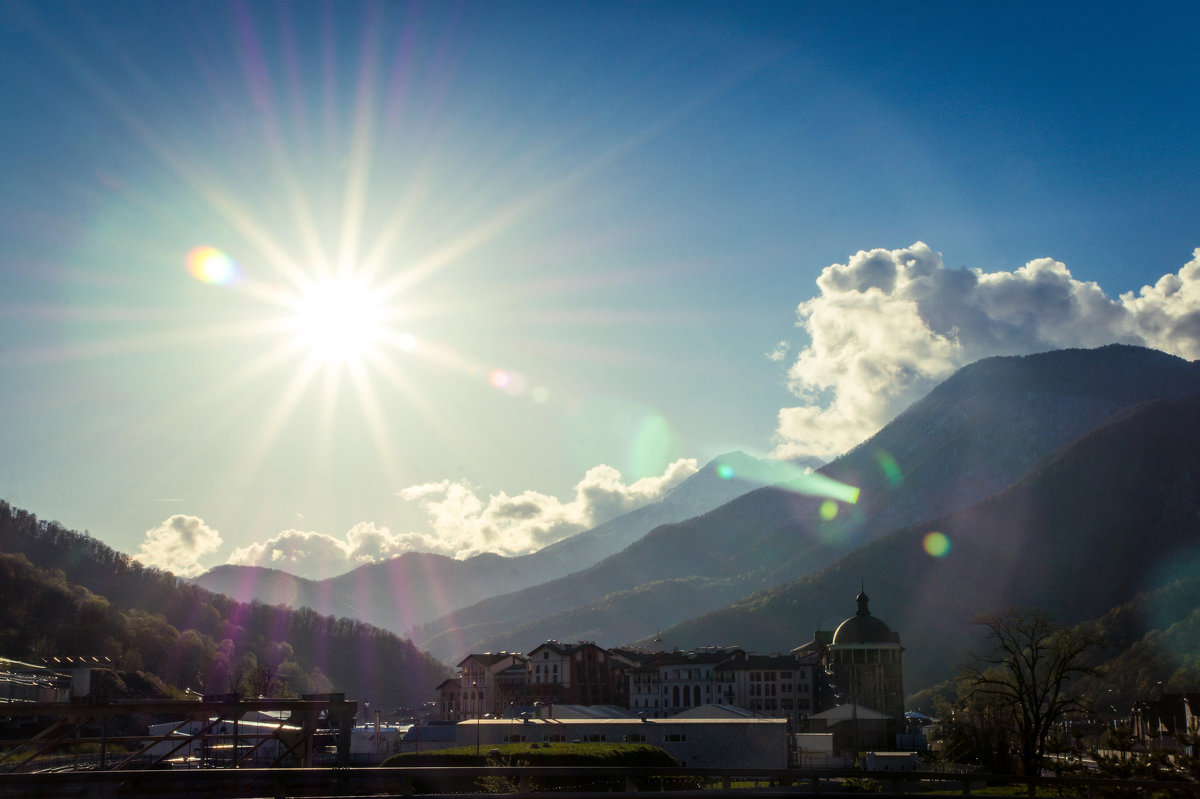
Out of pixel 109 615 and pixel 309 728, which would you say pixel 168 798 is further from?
pixel 109 615

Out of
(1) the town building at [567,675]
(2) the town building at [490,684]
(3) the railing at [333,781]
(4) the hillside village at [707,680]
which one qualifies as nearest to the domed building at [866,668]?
(4) the hillside village at [707,680]

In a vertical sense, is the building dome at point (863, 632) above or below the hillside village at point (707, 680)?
above

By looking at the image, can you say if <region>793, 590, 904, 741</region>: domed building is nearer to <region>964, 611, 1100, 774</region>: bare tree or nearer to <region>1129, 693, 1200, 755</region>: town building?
<region>1129, 693, 1200, 755</region>: town building

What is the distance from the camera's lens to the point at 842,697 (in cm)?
12306

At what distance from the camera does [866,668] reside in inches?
4847

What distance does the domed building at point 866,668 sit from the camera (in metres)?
122

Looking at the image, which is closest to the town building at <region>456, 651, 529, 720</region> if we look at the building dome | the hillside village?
the hillside village

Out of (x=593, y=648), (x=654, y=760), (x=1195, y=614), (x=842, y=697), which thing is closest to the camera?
(x=654, y=760)

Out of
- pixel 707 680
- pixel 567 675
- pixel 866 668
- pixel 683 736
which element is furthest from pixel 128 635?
pixel 683 736

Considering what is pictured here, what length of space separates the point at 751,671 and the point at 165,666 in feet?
269

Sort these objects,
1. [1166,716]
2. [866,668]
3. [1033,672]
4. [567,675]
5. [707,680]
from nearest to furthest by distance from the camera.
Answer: [1033,672] → [1166,716] → [866,668] → [567,675] → [707,680]

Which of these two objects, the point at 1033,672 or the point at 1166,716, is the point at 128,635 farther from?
the point at 1166,716

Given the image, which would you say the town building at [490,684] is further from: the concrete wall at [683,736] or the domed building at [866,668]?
the concrete wall at [683,736]

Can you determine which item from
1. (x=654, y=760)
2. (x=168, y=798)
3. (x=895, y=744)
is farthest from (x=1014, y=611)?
(x=168, y=798)
